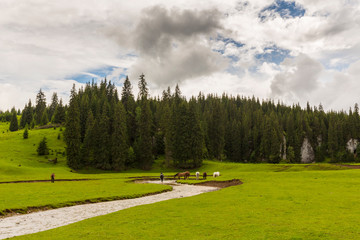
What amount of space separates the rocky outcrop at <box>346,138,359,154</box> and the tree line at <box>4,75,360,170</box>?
2217 mm

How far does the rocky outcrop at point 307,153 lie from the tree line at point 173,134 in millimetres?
1372

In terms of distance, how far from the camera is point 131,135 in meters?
118

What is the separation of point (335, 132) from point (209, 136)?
262ft

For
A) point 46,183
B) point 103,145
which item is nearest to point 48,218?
point 46,183

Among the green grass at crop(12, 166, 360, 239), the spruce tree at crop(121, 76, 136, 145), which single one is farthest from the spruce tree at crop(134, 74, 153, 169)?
the green grass at crop(12, 166, 360, 239)

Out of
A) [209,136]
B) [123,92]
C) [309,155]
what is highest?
[123,92]

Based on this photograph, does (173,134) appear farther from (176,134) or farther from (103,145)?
(103,145)

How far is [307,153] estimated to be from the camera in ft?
549

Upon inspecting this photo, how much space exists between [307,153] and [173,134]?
365ft

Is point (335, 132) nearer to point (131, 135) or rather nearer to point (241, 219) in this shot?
point (131, 135)

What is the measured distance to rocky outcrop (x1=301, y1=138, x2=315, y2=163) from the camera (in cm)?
16675

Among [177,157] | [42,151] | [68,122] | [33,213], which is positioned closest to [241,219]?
[33,213]

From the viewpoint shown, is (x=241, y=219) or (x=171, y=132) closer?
(x=241, y=219)

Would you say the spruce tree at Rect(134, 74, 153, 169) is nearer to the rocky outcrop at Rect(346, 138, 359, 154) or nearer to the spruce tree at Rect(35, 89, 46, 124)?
the spruce tree at Rect(35, 89, 46, 124)
